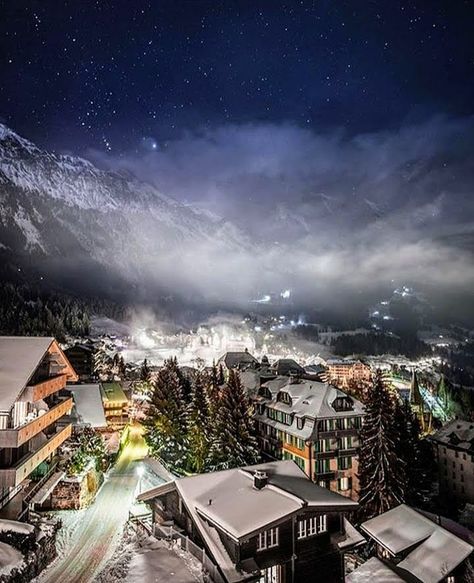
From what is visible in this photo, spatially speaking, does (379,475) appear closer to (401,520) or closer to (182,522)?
(401,520)

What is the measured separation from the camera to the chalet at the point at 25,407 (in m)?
26.5

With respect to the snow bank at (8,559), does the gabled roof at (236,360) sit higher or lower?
higher

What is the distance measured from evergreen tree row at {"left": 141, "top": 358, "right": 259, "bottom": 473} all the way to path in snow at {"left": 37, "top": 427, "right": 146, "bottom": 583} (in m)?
5.88

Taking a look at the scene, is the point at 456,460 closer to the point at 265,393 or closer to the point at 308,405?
the point at 308,405

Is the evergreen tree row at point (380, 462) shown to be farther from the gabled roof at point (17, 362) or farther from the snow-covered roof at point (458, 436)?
the gabled roof at point (17, 362)

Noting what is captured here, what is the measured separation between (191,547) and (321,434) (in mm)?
24831

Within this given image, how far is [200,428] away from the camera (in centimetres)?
4669

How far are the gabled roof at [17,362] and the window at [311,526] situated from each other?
19.3m

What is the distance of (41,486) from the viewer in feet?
103

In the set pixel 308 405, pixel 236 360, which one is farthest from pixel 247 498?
pixel 236 360

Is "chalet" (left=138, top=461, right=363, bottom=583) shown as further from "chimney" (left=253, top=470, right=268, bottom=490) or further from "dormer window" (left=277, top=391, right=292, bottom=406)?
"dormer window" (left=277, top=391, right=292, bottom=406)

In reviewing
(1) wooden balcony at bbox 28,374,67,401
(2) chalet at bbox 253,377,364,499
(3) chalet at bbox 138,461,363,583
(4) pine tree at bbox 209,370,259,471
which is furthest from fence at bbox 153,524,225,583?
(2) chalet at bbox 253,377,364,499

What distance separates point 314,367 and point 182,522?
150 m

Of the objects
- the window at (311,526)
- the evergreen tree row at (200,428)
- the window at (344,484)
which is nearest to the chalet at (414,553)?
the window at (311,526)
